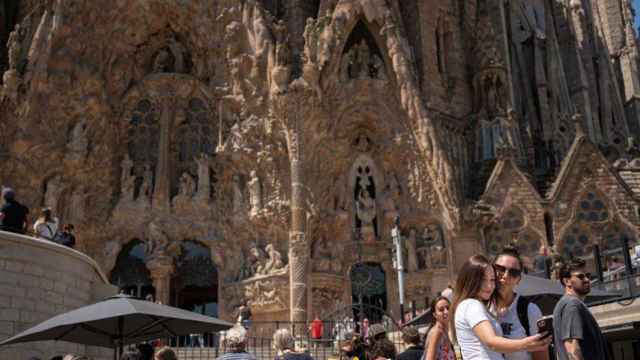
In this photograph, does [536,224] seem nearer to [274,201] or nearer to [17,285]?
[274,201]

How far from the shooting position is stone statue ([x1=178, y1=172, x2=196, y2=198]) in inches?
842

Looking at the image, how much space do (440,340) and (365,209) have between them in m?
15.8

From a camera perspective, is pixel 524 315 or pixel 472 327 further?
pixel 524 315

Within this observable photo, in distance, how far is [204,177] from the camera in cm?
2150

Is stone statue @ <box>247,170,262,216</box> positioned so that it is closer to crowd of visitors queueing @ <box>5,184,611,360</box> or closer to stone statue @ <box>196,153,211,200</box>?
stone statue @ <box>196,153,211,200</box>

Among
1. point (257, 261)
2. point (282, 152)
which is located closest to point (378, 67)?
point (282, 152)

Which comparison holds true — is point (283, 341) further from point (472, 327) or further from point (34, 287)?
point (34, 287)

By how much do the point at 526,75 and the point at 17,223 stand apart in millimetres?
21445

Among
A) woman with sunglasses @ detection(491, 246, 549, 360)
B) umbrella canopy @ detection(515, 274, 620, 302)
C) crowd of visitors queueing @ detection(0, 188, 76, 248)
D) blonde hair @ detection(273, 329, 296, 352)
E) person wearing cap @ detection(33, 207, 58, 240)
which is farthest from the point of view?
person wearing cap @ detection(33, 207, 58, 240)

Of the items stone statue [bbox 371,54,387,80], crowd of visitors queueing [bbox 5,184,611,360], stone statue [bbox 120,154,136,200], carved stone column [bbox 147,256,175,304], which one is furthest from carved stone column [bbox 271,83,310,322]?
crowd of visitors queueing [bbox 5,184,611,360]

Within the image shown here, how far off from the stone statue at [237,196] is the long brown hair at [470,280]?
16883 millimetres

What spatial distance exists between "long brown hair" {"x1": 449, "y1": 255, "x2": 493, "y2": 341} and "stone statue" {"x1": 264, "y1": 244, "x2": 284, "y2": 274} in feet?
51.9

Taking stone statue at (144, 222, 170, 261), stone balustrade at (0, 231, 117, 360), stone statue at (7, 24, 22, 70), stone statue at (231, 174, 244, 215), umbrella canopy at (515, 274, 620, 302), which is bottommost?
umbrella canopy at (515, 274, 620, 302)

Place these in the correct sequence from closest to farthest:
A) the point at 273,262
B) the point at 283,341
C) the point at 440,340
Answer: the point at 440,340 < the point at 283,341 < the point at 273,262
